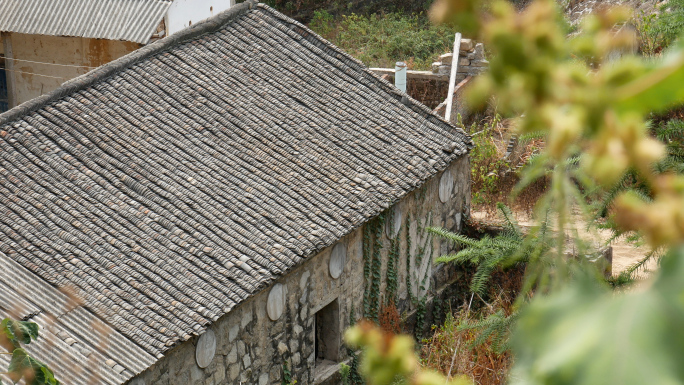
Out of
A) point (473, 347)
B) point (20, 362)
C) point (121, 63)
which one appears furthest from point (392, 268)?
point (20, 362)

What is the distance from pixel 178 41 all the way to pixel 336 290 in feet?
12.8

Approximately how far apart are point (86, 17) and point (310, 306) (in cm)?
1079

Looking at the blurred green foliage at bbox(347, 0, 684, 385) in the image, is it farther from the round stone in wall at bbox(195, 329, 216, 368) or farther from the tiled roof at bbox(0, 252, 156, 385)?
the round stone in wall at bbox(195, 329, 216, 368)

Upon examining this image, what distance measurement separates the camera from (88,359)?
5996 millimetres

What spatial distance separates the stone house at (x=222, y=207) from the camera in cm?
648

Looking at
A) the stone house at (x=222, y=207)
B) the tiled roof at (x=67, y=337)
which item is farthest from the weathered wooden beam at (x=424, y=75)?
the tiled roof at (x=67, y=337)

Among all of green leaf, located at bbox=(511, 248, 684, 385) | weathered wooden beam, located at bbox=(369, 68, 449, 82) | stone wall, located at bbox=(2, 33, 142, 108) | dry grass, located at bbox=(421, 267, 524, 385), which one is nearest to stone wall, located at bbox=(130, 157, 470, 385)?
dry grass, located at bbox=(421, 267, 524, 385)

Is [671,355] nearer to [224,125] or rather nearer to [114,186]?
[114,186]

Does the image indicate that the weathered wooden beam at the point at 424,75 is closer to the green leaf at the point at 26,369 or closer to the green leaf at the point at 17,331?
the green leaf at the point at 17,331

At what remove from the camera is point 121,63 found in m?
8.98

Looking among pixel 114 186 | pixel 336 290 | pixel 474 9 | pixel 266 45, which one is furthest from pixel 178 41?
pixel 474 9

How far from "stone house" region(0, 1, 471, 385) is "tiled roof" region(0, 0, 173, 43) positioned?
6119 mm

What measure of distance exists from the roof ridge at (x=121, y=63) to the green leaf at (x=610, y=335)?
7802mm

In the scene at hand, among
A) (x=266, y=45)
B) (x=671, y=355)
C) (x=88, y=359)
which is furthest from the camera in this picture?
(x=266, y=45)
